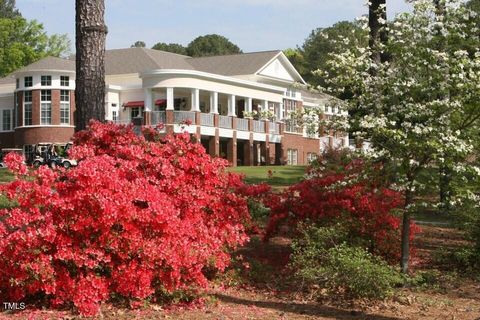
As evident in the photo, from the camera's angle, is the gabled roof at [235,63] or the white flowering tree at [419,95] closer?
the white flowering tree at [419,95]

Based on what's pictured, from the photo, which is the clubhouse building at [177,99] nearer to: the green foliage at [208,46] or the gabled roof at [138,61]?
the gabled roof at [138,61]

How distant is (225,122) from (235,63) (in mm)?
7507

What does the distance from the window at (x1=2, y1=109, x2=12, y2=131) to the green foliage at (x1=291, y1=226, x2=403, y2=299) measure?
37745 millimetres

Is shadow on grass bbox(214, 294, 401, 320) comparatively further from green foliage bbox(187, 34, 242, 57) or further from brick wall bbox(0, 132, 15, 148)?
green foliage bbox(187, 34, 242, 57)

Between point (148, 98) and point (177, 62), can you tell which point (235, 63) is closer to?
point (177, 62)

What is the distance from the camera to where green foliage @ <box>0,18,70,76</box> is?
56803mm

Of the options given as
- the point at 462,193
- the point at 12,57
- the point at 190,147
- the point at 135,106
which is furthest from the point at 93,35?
the point at 12,57

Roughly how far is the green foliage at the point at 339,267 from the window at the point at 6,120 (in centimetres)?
3774

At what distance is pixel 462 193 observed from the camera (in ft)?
28.5

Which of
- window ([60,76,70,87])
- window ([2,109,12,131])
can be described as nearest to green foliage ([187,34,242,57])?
window ([2,109,12,131])

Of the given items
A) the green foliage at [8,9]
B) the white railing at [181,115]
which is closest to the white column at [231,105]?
the white railing at [181,115]

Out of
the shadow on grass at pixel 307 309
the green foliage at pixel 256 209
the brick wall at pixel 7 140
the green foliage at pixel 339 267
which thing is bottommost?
the shadow on grass at pixel 307 309

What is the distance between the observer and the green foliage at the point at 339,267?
26.6 ft

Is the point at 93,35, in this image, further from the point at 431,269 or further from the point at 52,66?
the point at 52,66
